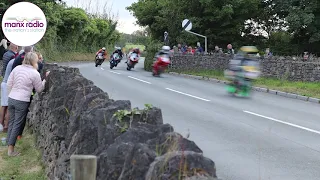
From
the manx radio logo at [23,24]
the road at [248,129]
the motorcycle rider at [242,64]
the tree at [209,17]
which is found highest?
the tree at [209,17]

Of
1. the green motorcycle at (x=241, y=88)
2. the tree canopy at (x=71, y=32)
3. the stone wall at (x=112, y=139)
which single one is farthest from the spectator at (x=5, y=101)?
the tree canopy at (x=71, y=32)

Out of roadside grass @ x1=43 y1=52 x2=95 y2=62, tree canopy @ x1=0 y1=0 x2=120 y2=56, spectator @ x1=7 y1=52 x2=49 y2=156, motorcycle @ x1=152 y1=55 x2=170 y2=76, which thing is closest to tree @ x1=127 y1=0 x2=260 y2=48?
tree canopy @ x1=0 y1=0 x2=120 y2=56

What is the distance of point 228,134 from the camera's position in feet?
30.9

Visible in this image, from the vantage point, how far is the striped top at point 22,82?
302 inches

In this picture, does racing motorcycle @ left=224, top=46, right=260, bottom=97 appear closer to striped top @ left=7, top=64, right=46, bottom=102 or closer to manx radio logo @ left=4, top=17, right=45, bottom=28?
manx radio logo @ left=4, top=17, right=45, bottom=28

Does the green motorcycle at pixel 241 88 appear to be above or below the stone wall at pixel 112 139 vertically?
below

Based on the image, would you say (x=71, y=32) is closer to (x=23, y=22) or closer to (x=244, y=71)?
(x=244, y=71)

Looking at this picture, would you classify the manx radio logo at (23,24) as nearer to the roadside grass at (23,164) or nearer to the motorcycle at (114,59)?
the roadside grass at (23,164)

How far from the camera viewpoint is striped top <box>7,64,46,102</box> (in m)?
7.67

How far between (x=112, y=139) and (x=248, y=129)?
21.0 ft

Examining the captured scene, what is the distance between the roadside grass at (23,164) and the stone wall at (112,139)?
0.61ft

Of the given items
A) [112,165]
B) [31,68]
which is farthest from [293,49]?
[112,165]

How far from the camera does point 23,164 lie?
7.52 metres


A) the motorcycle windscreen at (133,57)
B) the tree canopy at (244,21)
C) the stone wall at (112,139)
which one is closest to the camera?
the stone wall at (112,139)
